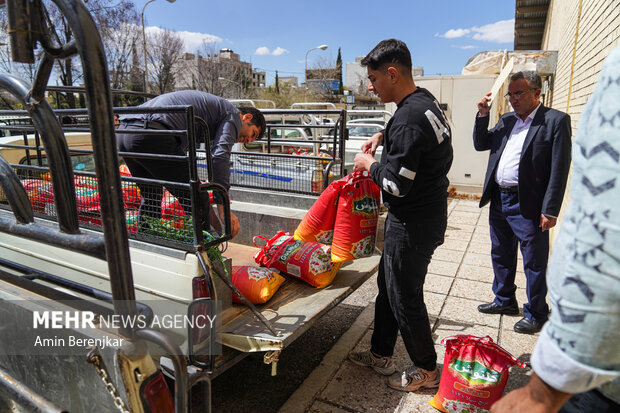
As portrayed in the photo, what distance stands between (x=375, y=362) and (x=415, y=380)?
361 millimetres

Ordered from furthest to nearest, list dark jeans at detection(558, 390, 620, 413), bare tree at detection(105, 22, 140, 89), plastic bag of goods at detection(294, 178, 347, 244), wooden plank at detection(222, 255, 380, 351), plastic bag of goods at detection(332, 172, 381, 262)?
bare tree at detection(105, 22, 140, 89) < plastic bag of goods at detection(294, 178, 347, 244) < plastic bag of goods at detection(332, 172, 381, 262) < wooden plank at detection(222, 255, 380, 351) < dark jeans at detection(558, 390, 620, 413)

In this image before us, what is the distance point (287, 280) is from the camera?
135 inches

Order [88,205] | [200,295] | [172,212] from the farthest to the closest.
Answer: [88,205] → [172,212] → [200,295]

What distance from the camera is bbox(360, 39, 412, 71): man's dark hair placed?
2.64 m

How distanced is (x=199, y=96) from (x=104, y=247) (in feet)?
8.35

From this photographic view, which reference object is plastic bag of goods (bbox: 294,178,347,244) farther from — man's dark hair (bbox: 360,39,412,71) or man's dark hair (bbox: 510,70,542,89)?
man's dark hair (bbox: 510,70,542,89)

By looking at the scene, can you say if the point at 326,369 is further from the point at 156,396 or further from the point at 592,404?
the point at 592,404

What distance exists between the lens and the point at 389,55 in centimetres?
265

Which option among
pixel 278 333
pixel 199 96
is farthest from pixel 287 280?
pixel 199 96

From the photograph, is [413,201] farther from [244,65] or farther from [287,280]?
[244,65]

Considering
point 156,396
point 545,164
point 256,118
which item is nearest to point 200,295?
point 156,396

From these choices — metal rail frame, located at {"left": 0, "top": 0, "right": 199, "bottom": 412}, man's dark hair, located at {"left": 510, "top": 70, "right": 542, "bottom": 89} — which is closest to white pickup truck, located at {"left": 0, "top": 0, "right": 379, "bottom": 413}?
metal rail frame, located at {"left": 0, "top": 0, "right": 199, "bottom": 412}

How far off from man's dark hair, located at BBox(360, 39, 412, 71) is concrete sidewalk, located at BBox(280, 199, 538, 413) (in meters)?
2.23

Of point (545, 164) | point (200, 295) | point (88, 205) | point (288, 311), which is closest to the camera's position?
point (200, 295)
